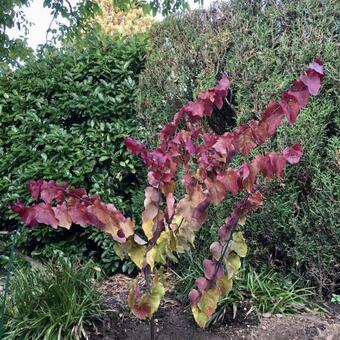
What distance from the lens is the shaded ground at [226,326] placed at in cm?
274

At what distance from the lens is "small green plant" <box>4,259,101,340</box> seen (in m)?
2.87

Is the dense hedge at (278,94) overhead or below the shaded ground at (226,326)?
overhead

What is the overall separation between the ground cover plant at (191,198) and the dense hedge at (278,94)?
0.73 m

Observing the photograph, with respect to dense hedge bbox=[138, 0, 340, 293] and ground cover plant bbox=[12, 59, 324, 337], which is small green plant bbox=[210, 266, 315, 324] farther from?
ground cover plant bbox=[12, 59, 324, 337]

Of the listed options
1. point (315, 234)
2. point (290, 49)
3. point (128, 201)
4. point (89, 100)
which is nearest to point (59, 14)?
point (89, 100)

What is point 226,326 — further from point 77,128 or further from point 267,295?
point 77,128

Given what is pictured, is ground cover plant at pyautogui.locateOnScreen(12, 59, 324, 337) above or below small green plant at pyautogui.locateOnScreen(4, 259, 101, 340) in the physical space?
above

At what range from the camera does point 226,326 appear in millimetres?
2875

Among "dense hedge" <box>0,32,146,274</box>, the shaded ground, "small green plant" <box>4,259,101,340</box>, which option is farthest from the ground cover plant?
"dense hedge" <box>0,32,146,274</box>

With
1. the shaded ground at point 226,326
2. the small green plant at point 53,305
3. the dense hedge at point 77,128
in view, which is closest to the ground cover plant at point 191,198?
the shaded ground at point 226,326

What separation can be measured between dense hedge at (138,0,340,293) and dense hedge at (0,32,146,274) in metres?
0.43

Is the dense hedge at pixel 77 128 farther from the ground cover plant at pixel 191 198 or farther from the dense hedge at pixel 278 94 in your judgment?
the ground cover plant at pixel 191 198

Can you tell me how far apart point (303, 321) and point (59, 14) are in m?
6.72

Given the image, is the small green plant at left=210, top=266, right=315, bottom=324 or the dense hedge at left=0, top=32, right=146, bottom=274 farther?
the dense hedge at left=0, top=32, right=146, bottom=274
